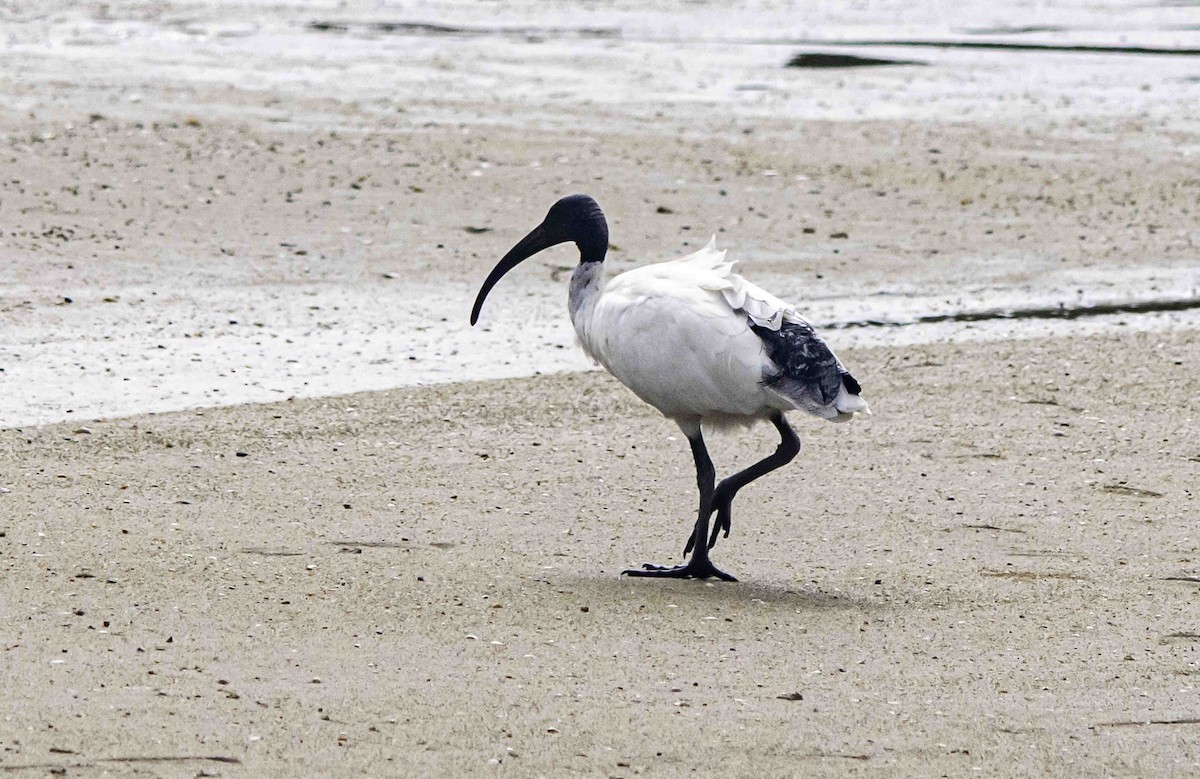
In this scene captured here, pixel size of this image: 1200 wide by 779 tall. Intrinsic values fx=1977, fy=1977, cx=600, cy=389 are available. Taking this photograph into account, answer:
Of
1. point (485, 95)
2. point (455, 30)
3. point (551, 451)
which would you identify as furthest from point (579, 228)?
point (455, 30)

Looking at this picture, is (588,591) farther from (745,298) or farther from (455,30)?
(455,30)

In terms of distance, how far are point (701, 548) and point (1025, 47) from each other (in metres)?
18.9

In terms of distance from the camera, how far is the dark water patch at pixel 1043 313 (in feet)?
36.8

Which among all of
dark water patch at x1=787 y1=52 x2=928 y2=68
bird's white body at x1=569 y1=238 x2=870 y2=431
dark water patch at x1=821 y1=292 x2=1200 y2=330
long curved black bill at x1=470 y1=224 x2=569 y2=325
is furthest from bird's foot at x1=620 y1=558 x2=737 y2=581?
dark water patch at x1=787 y1=52 x2=928 y2=68

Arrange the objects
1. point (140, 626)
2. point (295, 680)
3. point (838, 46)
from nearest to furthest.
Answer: point (295, 680)
point (140, 626)
point (838, 46)

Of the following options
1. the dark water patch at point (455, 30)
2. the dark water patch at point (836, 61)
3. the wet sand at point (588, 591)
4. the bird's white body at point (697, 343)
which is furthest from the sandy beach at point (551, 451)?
the dark water patch at point (455, 30)

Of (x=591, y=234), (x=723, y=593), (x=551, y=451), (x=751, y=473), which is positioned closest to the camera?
(x=723, y=593)

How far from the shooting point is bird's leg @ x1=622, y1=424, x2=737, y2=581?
6.63 meters

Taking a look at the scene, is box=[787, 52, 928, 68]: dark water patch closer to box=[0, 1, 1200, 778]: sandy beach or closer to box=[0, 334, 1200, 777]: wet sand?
box=[0, 1, 1200, 778]: sandy beach

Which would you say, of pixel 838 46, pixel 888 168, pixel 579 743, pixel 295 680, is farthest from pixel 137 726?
pixel 838 46

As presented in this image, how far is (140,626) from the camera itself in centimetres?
586

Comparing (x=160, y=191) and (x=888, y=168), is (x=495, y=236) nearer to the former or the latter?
(x=160, y=191)

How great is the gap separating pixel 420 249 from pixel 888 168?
4711mm

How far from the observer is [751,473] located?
6.75 m
